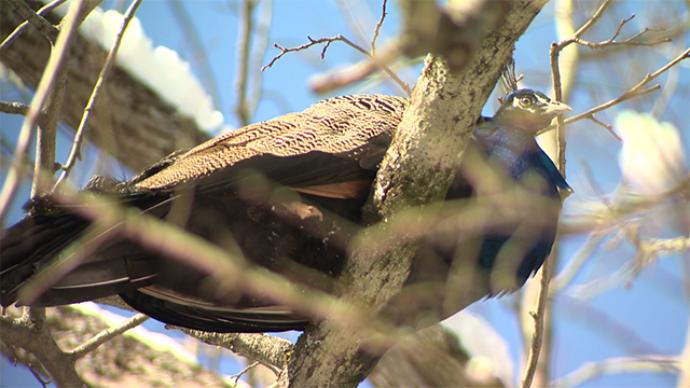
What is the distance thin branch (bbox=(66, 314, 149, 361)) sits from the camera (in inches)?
135

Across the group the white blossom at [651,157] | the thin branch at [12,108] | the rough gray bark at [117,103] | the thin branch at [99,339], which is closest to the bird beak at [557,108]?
the white blossom at [651,157]

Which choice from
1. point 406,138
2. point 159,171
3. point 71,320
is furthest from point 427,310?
point 71,320

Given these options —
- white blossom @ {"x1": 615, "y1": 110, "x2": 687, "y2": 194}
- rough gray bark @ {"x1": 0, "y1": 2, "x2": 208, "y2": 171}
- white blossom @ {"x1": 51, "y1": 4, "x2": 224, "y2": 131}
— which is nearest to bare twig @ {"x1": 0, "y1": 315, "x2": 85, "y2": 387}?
rough gray bark @ {"x1": 0, "y1": 2, "x2": 208, "y2": 171}

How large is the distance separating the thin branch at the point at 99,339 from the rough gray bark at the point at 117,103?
1596 millimetres

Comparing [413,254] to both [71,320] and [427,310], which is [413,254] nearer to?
[427,310]

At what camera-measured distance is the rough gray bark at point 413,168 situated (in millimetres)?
2623

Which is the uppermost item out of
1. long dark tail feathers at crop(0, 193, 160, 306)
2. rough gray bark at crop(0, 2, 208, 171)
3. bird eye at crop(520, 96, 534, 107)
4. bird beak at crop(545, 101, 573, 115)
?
rough gray bark at crop(0, 2, 208, 171)

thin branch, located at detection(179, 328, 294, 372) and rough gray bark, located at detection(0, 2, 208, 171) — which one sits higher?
rough gray bark, located at detection(0, 2, 208, 171)

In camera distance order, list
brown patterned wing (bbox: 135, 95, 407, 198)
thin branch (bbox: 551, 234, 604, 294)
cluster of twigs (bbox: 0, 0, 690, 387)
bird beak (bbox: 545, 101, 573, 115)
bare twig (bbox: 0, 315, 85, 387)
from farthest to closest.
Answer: thin branch (bbox: 551, 234, 604, 294)
bird beak (bbox: 545, 101, 573, 115)
bare twig (bbox: 0, 315, 85, 387)
brown patterned wing (bbox: 135, 95, 407, 198)
cluster of twigs (bbox: 0, 0, 690, 387)

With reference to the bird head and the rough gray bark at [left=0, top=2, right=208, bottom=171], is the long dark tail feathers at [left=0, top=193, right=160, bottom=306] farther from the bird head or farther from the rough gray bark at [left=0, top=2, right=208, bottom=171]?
the rough gray bark at [left=0, top=2, right=208, bottom=171]

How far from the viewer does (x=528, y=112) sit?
3.73 m

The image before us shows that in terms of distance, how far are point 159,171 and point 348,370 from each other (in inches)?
40.8

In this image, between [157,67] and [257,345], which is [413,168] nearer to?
[257,345]

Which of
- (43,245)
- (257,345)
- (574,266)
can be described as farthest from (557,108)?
(574,266)
